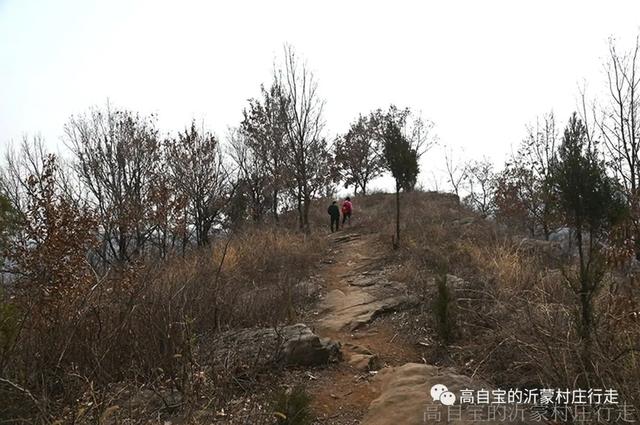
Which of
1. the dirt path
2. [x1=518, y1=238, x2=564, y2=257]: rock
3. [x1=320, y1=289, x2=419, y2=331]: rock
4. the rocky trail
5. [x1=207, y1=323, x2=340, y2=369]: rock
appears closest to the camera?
the rocky trail

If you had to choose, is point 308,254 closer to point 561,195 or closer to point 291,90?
point 561,195

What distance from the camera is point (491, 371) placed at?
15.1 ft

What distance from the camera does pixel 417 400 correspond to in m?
3.86

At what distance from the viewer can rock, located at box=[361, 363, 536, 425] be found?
3543 mm

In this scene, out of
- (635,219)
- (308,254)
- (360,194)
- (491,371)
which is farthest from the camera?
(360,194)

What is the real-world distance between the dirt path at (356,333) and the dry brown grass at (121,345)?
0.99 m

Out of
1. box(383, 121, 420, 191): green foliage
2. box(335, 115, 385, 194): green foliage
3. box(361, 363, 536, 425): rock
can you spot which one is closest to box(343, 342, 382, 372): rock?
box(361, 363, 536, 425): rock

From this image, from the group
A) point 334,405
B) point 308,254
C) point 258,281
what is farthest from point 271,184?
point 334,405

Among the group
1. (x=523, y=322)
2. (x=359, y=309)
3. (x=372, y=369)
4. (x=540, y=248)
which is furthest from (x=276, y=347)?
(x=540, y=248)

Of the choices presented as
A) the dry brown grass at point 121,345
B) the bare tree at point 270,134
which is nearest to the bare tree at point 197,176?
the bare tree at point 270,134

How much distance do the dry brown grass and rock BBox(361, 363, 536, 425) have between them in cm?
143

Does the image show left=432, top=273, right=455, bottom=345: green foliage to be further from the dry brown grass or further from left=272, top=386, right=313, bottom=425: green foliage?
left=272, top=386, right=313, bottom=425: green foliage

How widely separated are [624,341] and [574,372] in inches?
22.4

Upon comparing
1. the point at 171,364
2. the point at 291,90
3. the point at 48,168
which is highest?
the point at 291,90
